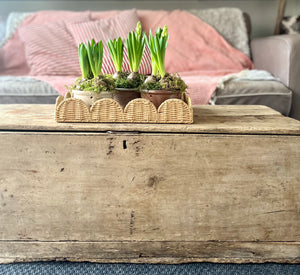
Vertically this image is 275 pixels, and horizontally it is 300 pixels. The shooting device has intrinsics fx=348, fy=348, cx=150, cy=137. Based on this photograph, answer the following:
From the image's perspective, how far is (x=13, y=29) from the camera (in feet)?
6.86

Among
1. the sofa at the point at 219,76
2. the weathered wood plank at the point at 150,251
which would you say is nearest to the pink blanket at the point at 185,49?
the sofa at the point at 219,76

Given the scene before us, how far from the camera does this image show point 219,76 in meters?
1.94

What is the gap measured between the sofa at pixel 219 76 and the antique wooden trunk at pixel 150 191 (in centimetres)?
68

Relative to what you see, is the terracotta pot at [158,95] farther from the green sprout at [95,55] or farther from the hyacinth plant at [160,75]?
the green sprout at [95,55]

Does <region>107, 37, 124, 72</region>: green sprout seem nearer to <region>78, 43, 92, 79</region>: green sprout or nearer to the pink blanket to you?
<region>78, 43, 92, 79</region>: green sprout

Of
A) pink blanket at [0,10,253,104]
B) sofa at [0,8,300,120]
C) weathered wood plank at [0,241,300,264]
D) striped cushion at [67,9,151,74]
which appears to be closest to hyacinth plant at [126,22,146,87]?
weathered wood plank at [0,241,300,264]

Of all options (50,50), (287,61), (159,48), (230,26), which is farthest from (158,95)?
(230,26)

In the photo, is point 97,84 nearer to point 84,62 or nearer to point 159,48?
point 84,62

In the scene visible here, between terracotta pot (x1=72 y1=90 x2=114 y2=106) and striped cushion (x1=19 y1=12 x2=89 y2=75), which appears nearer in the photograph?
terracotta pot (x1=72 y1=90 x2=114 y2=106)

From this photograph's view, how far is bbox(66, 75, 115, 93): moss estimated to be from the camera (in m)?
0.95

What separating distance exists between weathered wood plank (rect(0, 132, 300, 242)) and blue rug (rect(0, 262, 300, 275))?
79 mm

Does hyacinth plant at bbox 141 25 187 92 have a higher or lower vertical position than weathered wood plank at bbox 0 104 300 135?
higher

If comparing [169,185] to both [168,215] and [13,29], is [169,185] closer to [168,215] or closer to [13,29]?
[168,215]

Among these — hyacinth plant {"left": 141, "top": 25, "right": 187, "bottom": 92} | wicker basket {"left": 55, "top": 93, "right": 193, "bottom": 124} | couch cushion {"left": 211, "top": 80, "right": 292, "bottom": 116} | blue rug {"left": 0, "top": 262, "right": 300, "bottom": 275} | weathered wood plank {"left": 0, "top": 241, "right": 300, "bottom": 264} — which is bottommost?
blue rug {"left": 0, "top": 262, "right": 300, "bottom": 275}
